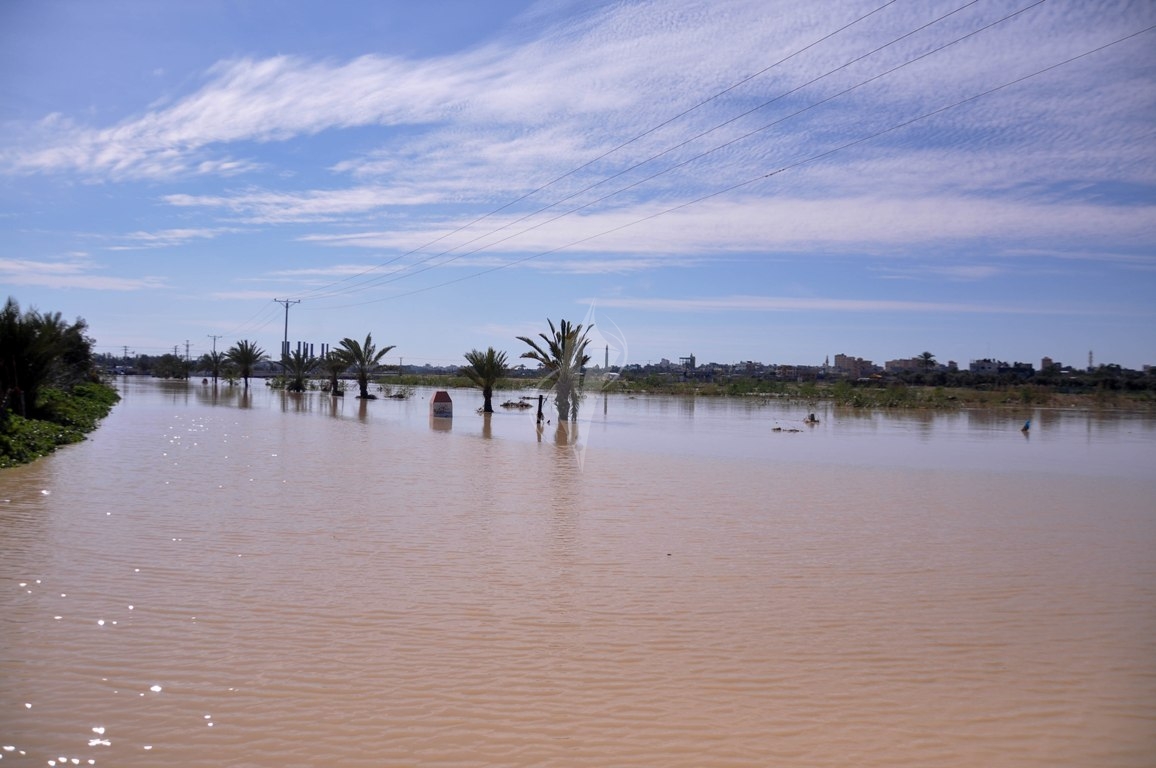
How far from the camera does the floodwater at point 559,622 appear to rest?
4.80m

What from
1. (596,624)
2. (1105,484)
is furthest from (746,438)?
(596,624)

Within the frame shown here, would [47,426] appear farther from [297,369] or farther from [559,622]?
[297,369]

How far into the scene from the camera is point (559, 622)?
6.91 metres

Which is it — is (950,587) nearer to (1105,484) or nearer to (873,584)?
(873,584)

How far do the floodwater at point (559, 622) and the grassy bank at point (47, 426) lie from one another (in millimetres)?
1317

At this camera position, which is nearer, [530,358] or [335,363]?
[530,358]

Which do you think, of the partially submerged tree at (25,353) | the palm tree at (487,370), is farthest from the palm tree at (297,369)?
the partially submerged tree at (25,353)

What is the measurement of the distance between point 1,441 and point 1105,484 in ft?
63.8

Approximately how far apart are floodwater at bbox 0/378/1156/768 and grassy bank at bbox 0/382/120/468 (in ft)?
4.32

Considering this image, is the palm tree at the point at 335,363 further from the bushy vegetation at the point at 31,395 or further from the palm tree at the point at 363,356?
the bushy vegetation at the point at 31,395

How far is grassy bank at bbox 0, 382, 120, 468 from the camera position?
49.6ft

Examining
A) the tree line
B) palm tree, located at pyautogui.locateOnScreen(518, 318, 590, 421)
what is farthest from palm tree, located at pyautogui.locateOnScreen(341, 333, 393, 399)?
palm tree, located at pyautogui.locateOnScreen(518, 318, 590, 421)

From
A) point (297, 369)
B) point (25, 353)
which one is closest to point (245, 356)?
point (297, 369)

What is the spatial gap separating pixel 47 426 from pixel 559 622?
1611 cm
